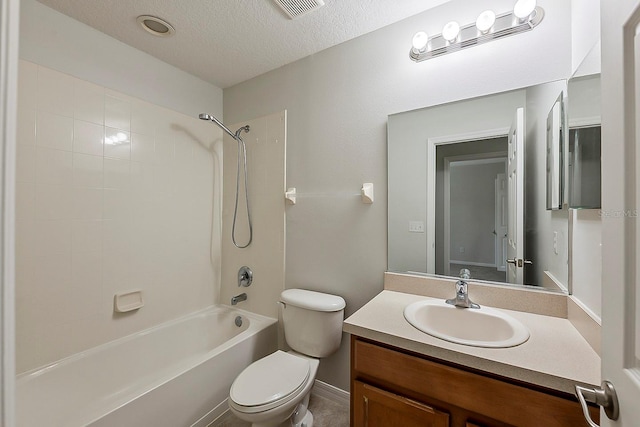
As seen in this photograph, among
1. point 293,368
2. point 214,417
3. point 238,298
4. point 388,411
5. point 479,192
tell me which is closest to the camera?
point 388,411

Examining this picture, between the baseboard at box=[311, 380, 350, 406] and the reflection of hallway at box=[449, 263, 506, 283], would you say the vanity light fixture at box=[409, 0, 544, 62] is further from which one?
the baseboard at box=[311, 380, 350, 406]

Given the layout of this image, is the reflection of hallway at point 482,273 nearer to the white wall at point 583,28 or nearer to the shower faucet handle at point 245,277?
the white wall at point 583,28

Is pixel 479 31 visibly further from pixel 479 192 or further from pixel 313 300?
pixel 313 300

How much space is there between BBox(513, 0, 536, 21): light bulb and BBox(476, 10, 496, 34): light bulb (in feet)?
0.29

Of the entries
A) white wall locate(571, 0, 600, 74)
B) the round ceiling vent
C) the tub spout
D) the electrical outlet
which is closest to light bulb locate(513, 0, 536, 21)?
white wall locate(571, 0, 600, 74)

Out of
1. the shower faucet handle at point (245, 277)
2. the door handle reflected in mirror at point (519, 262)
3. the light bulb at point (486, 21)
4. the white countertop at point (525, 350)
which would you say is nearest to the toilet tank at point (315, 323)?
the white countertop at point (525, 350)

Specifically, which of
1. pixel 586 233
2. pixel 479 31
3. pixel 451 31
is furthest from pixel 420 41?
pixel 586 233

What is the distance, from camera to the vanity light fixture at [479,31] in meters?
1.18

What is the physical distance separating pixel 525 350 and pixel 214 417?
5.50 feet

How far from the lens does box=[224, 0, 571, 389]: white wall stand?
128 cm

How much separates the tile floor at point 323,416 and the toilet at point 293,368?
8 cm

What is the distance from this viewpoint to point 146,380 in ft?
5.66

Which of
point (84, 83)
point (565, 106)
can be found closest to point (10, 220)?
point (84, 83)

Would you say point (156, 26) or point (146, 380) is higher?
point (156, 26)
